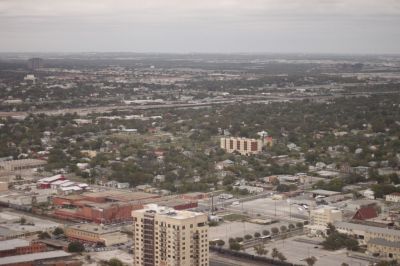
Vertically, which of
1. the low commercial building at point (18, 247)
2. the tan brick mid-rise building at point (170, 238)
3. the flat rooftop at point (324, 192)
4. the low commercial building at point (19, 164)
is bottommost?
the low commercial building at point (19, 164)

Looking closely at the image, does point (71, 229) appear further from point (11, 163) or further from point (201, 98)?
point (201, 98)

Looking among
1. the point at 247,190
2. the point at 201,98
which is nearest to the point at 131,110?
the point at 201,98

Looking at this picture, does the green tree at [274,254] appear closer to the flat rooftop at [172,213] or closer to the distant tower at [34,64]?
the flat rooftop at [172,213]

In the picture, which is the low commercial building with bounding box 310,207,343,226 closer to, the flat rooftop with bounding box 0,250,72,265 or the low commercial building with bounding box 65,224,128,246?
the low commercial building with bounding box 65,224,128,246

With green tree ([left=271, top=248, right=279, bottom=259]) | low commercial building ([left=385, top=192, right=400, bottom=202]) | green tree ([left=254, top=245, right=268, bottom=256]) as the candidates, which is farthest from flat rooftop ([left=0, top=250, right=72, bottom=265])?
low commercial building ([left=385, top=192, right=400, bottom=202])

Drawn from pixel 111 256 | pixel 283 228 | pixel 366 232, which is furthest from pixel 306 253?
pixel 111 256

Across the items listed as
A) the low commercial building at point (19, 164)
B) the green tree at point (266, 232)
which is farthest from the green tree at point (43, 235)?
the low commercial building at point (19, 164)
